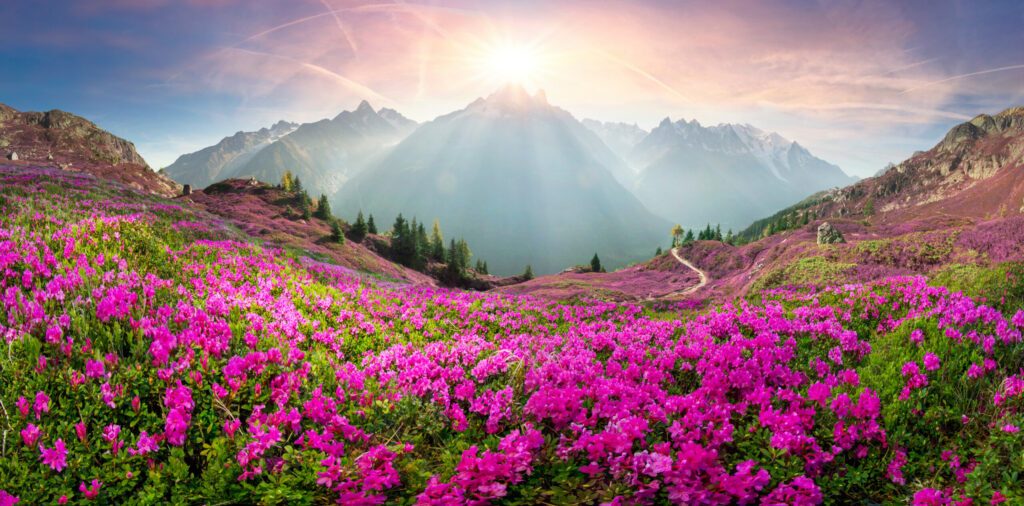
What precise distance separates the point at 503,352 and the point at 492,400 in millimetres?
1568

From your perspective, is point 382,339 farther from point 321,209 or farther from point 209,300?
point 321,209

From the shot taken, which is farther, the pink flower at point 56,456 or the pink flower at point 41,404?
the pink flower at point 41,404

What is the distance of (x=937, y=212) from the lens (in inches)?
6255

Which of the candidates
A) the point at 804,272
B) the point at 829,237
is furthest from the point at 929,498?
the point at 829,237

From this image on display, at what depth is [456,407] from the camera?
4.61 m

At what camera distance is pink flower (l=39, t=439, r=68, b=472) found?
3077mm

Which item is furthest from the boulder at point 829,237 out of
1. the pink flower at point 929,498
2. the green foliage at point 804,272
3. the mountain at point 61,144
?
the mountain at point 61,144

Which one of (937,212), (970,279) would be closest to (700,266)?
(970,279)

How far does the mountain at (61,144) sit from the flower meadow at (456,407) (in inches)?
5256

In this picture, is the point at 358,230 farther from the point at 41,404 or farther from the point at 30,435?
the point at 30,435

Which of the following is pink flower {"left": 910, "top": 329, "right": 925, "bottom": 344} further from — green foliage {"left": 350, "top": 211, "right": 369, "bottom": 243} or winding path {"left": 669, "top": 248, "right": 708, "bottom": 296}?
green foliage {"left": 350, "top": 211, "right": 369, "bottom": 243}

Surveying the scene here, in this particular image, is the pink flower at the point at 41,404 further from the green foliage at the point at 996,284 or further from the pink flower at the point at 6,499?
the green foliage at the point at 996,284

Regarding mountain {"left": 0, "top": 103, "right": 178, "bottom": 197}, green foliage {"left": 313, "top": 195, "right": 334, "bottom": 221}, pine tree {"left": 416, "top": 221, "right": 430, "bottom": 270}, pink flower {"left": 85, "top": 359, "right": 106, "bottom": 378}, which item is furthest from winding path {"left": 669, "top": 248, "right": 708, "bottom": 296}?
mountain {"left": 0, "top": 103, "right": 178, "bottom": 197}

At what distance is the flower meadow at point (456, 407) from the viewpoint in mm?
3256
